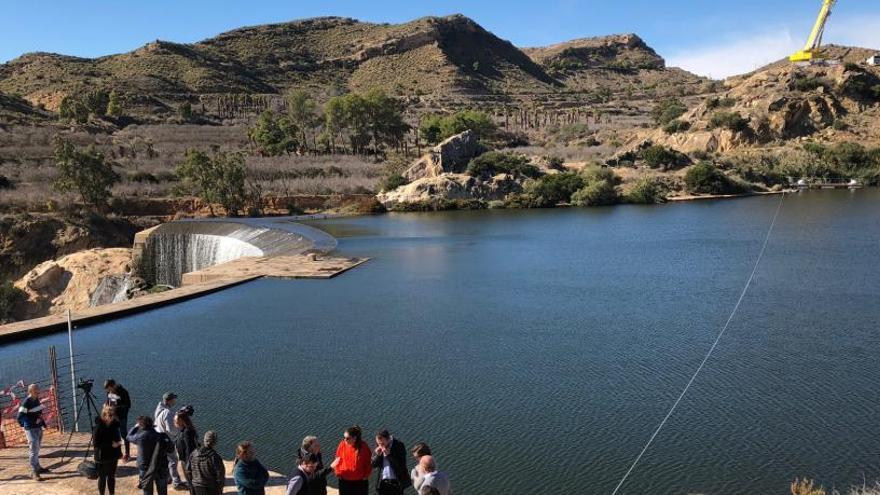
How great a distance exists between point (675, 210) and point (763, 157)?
2390 centimetres

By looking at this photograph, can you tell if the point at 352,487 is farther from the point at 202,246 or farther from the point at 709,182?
the point at 709,182

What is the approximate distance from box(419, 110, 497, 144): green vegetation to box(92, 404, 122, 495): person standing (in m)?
73.3

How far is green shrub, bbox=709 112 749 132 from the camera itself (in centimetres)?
7431

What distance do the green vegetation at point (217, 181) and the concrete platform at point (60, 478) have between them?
46.1 m

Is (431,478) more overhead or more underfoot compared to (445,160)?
more underfoot

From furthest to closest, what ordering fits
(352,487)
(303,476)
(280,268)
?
1. (280,268)
2. (352,487)
3. (303,476)

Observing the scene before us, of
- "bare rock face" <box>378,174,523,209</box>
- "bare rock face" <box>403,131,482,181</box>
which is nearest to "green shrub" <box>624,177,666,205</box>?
"bare rock face" <box>378,174,523,209</box>

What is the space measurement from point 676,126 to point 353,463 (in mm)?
77883

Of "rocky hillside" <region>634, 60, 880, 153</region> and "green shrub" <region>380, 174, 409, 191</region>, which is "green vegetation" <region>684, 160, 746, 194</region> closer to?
"rocky hillside" <region>634, 60, 880, 153</region>

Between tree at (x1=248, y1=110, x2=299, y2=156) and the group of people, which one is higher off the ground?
tree at (x1=248, y1=110, x2=299, y2=156)

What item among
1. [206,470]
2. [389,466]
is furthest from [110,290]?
[389,466]

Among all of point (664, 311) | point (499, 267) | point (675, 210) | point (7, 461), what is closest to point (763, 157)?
point (675, 210)

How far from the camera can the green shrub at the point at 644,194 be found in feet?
196

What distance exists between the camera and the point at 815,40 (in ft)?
316
